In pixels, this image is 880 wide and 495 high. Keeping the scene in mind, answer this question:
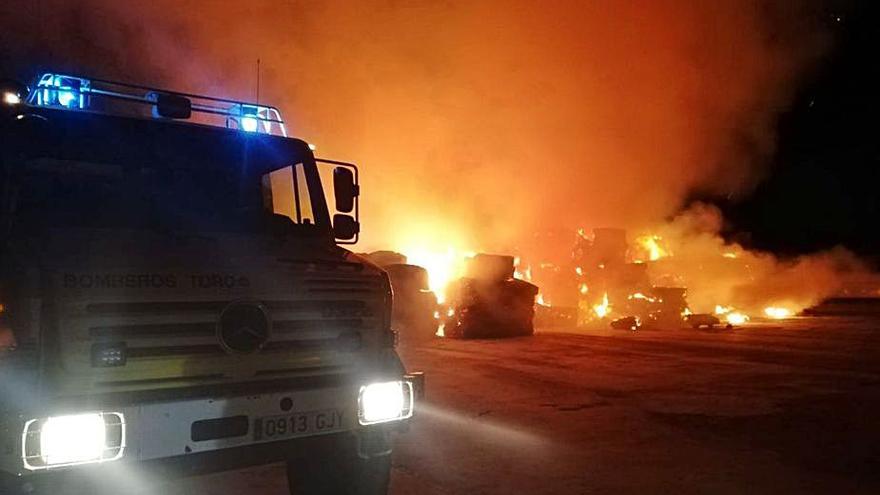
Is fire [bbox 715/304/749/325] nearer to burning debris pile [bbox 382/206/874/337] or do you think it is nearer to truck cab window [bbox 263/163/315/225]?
burning debris pile [bbox 382/206/874/337]

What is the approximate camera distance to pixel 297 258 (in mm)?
3512

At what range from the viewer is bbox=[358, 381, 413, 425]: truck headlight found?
349 cm

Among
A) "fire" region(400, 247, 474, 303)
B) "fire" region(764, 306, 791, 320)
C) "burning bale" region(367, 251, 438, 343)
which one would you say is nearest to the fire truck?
"burning bale" region(367, 251, 438, 343)

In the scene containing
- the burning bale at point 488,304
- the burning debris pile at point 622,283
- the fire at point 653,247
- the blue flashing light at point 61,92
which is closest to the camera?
the blue flashing light at point 61,92

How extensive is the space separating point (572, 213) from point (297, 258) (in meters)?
→ 21.6

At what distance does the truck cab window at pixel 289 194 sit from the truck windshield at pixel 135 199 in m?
0.06

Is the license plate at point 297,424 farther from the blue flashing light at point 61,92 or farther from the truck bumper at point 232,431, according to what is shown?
A: the blue flashing light at point 61,92

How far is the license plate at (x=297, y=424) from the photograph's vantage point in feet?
10.4

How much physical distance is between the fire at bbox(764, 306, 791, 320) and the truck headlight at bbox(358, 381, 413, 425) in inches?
1014

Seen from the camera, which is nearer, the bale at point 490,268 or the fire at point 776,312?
the bale at point 490,268

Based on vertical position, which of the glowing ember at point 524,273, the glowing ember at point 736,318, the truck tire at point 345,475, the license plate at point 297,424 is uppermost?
the glowing ember at point 524,273

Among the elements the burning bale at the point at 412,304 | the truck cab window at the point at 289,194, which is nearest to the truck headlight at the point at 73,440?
the truck cab window at the point at 289,194

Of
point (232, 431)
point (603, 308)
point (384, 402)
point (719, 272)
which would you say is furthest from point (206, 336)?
point (719, 272)

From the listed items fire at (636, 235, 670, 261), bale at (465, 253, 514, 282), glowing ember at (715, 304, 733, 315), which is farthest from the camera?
fire at (636, 235, 670, 261)
